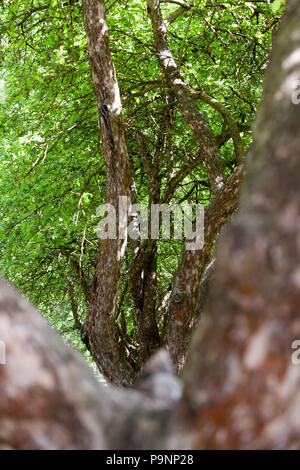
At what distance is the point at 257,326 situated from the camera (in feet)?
3.15

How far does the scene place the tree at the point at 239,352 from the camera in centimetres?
96

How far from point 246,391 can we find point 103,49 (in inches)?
147

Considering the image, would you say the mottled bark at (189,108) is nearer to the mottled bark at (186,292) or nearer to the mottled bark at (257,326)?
the mottled bark at (186,292)

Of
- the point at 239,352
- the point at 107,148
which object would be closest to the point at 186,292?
the point at 107,148

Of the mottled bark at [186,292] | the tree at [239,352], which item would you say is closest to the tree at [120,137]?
the mottled bark at [186,292]

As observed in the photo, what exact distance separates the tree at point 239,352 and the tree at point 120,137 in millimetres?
3011

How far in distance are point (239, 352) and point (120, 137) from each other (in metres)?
3.46

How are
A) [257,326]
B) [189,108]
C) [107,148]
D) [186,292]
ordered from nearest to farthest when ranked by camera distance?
[257,326]
[107,148]
[186,292]
[189,108]

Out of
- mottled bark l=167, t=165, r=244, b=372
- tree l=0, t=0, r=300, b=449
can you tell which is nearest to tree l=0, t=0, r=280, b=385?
mottled bark l=167, t=165, r=244, b=372

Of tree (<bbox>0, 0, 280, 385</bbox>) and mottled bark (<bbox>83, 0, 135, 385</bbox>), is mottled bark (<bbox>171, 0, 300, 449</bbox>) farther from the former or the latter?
mottled bark (<bbox>83, 0, 135, 385</bbox>)

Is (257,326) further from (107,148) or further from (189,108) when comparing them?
(189,108)

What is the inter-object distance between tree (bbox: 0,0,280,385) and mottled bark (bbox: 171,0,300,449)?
310 cm

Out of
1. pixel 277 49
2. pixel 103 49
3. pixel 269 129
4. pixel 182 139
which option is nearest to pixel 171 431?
pixel 269 129

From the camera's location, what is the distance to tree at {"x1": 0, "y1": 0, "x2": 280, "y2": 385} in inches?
171
